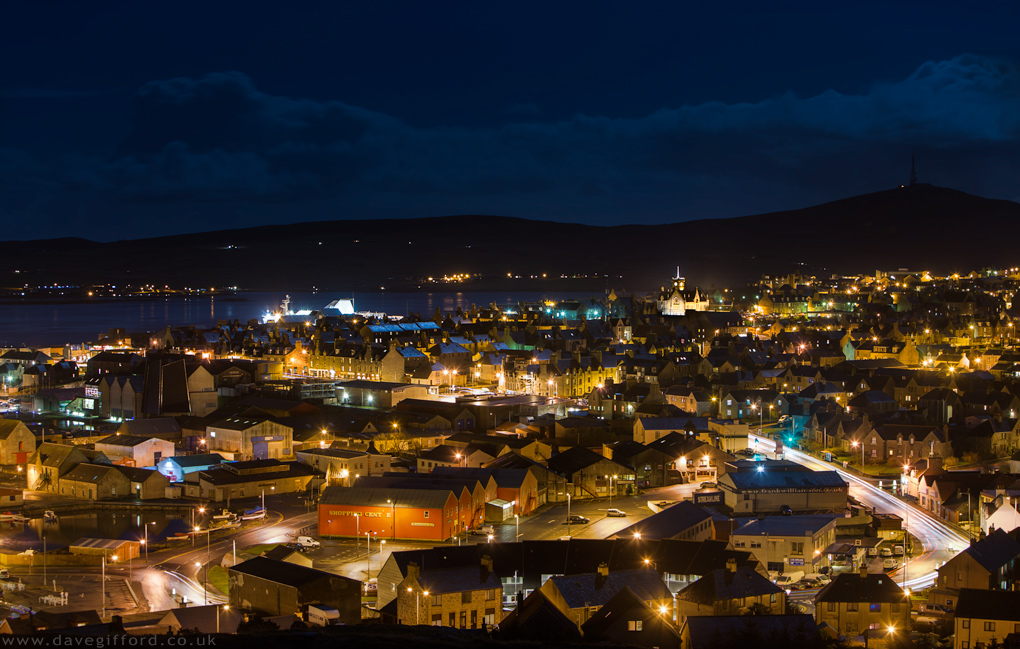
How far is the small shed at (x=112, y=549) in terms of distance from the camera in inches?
741

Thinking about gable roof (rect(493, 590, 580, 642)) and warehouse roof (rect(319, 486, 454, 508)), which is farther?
warehouse roof (rect(319, 486, 454, 508))

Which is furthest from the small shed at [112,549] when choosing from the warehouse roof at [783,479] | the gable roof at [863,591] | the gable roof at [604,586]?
the gable roof at [863,591]

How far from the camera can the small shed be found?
18.8 m

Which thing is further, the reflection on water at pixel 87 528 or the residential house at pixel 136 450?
the residential house at pixel 136 450

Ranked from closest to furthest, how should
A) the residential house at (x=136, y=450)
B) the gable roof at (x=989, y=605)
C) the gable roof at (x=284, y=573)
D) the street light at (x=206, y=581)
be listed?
the gable roof at (x=989, y=605), the gable roof at (x=284, y=573), the street light at (x=206, y=581), the residential house at (x=136, y=450)

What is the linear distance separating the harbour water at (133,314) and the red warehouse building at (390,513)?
5325cm

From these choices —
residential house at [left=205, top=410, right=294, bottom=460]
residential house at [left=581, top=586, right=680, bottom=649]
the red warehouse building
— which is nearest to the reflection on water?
the red warehouse building

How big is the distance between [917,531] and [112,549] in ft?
50.6

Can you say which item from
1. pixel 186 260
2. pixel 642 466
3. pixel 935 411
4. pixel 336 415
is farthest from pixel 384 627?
pixel 186 260

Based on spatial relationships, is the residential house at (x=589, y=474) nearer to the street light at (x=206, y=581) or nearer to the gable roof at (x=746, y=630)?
the street light at (x=206, y=581)

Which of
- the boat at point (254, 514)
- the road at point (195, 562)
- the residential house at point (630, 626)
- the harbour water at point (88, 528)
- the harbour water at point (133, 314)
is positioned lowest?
the harbour water at point (88, 528)

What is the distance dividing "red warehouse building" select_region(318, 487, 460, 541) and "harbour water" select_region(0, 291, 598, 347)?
53.2 meters

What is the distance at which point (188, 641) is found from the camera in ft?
32.6

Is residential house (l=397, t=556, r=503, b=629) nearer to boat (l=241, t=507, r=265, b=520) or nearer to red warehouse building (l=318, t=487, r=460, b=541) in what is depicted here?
red warehouse building (l=318, t=487, r=460, b=541)
